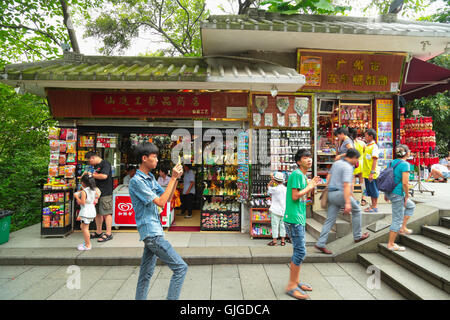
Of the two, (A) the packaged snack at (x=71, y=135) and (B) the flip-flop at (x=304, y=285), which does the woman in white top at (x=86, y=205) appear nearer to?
(A) the packaged snack at (x=71, y=135)

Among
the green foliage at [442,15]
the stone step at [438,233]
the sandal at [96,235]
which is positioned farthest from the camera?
the green foliage at [442,15]

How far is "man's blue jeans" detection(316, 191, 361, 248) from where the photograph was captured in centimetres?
429

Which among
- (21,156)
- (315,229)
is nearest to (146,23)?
(21,156)

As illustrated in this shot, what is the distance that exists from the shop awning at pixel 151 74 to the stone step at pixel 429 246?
3863mm

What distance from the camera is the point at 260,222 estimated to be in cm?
613

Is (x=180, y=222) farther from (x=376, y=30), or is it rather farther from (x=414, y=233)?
(x=376, y=30)

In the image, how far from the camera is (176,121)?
6.82 meters

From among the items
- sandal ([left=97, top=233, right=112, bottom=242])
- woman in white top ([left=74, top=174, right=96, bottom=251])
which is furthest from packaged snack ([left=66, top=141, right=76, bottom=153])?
sandal ([left=97, top=233, right=112, bottom=242])

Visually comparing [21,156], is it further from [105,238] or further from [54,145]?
[105,238]

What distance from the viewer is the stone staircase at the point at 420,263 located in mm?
3520

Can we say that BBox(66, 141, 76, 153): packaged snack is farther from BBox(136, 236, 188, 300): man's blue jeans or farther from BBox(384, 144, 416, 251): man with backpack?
BBox(384, 144, 416, 251): man with backpack

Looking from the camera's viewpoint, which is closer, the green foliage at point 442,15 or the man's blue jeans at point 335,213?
the man's blue jeans at point 335,213

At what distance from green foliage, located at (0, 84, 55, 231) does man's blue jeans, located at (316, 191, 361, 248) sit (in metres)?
9.98

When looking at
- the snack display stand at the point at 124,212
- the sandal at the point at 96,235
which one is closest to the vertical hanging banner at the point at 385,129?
the snack display stand at the point at 124,212
